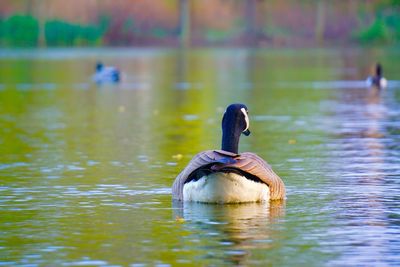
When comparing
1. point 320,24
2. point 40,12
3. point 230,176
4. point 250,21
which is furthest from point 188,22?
point 230,176

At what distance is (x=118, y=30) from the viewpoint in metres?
133

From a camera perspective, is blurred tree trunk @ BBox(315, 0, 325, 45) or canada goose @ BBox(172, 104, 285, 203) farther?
blurred tree trunk @ BBox(315, 0, 325, 45)

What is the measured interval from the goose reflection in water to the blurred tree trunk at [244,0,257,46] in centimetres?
11361

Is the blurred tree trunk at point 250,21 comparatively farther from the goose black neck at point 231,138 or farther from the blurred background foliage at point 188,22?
the goose black neck at point 231,138

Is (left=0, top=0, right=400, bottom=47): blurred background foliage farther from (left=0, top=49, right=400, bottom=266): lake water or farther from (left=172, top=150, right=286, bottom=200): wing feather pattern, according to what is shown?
(left=172, top=150, right=286, bottom=200): wing feather pattern

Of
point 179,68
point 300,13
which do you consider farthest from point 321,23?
point 179,68

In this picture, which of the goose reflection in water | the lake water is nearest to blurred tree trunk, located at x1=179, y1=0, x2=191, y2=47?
the lake water

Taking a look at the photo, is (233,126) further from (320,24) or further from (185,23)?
(320,24)

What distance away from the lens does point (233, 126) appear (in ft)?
57.6

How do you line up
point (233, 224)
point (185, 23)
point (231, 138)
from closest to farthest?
1. point (233, 224)
2. point (231, 138)
3. point (185, 23)

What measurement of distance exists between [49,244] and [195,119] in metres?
19.3

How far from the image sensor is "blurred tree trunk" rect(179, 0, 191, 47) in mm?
128625

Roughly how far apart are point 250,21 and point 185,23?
8168 millimetres

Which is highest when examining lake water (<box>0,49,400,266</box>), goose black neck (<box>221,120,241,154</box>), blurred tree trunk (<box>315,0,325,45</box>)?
goose black neck (<box>221,120,241,154</box>)
